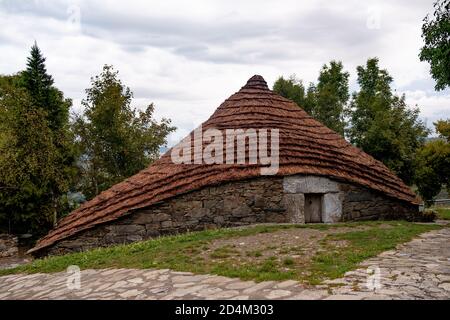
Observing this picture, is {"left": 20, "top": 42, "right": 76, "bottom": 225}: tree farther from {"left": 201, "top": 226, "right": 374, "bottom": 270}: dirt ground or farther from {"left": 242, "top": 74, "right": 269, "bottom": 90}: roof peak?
{"left": 201, "top": 226, "right": 374, "bottom": 270}: dirt ground

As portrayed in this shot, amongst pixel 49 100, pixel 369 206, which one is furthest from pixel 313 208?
pixel 49 100

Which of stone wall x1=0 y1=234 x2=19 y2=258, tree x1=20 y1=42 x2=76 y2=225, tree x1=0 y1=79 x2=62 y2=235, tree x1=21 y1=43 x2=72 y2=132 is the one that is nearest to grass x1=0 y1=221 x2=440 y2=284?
tree x1=0 y1=79 x2=62 y2=235

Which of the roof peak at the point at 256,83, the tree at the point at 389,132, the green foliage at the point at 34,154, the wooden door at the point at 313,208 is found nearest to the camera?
the wooden door at the point at 313,208

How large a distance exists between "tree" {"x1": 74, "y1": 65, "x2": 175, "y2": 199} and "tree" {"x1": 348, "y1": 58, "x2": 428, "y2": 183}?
1051 cm

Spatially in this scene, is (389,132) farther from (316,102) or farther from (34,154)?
(34,154)

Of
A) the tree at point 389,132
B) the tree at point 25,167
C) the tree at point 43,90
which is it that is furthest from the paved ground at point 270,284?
the tree at point 43,90

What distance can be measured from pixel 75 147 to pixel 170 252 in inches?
525

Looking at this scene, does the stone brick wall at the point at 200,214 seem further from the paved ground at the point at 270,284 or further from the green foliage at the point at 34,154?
the green foliage at the point at 34,154

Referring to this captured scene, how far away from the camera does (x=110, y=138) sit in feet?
61.5

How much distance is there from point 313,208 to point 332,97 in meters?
16.4

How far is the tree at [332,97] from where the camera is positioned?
25922 millimetres

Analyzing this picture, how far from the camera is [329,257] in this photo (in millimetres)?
6141

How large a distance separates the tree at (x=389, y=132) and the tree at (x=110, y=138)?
10.5 meters

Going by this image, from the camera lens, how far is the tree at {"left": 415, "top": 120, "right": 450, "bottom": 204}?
2089 cm
